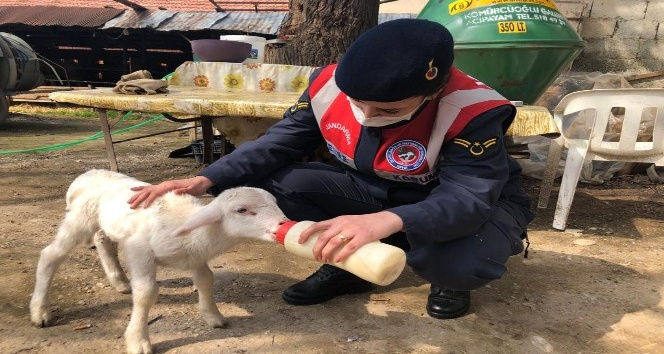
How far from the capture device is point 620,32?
22.9 ft

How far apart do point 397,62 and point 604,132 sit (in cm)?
249

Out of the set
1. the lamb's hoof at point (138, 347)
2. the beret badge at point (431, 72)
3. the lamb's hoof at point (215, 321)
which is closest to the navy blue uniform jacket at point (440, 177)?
the beret badge at point (431, 72)

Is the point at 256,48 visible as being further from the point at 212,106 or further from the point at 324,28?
the point at 212,106

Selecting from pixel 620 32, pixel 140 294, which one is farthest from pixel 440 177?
pixel 620 32

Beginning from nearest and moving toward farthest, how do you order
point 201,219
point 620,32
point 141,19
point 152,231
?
1. point 201,219
2. point 152,231
3. point 620,32
4. point 141,19

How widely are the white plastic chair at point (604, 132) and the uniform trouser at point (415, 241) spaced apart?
Result: 59.4 inches

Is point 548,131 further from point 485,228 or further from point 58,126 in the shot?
point 58,126

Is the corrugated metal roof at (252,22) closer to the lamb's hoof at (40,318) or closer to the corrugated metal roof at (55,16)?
the corrugated metal roof at (55,16)

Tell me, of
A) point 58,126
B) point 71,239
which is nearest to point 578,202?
point 71,239

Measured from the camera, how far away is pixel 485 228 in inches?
81.5

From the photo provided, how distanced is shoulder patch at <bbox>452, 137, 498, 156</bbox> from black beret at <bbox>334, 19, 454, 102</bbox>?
0.26m

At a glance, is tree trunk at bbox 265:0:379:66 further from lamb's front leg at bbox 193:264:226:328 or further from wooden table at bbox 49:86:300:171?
lamb's front leg at bbox 193:264:226:328

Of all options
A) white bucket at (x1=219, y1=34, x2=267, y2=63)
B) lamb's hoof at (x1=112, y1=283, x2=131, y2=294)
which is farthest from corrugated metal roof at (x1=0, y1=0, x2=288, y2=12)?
lamb's hoof at (x1=112, y1=283, x2=131, y2=294)

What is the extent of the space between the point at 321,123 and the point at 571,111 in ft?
7.05
